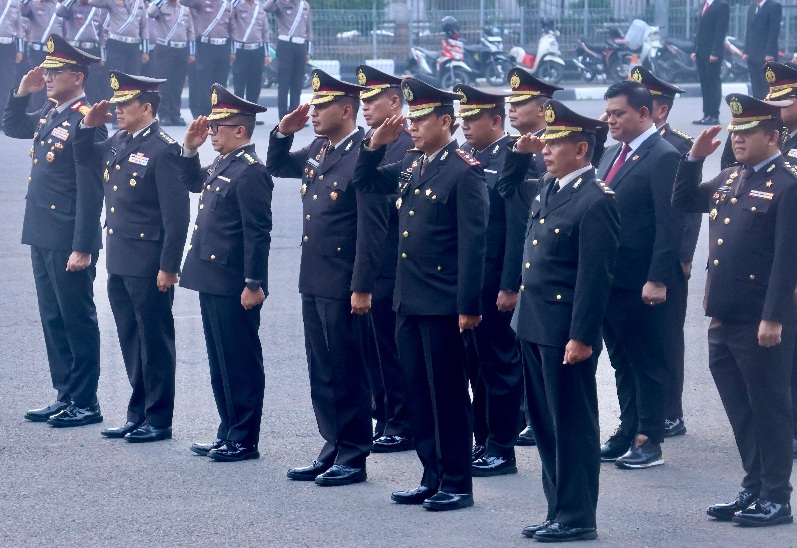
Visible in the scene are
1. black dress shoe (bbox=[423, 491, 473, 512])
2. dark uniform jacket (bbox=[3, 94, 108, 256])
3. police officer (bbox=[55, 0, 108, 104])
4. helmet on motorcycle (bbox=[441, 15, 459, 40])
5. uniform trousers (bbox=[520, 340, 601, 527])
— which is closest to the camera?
uniform trousers (bbox=[520, 340, 601, 527])

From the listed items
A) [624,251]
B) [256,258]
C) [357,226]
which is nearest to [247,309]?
[256,258]

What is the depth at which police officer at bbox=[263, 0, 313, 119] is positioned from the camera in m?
18.7

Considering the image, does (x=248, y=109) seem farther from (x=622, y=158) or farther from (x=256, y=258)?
(x=622, y=158)

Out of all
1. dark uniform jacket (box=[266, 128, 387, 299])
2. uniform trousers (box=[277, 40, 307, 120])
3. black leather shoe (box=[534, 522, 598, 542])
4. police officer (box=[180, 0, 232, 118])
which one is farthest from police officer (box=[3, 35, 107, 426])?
uniform trousers (box=[277, 40, 307, 120])

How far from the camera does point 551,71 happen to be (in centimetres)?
2539

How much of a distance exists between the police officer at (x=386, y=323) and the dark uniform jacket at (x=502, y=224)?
0.46 metres

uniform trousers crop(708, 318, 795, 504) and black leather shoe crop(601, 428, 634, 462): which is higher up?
uniform trousers crop(708, 318, 795, 504)

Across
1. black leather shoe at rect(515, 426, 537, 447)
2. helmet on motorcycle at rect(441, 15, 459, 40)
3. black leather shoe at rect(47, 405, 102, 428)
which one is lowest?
black leather shoe at rect(515, 426, 537, 447)

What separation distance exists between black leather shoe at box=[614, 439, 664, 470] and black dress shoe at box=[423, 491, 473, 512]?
3.28ft

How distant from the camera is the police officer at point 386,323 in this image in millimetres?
6984

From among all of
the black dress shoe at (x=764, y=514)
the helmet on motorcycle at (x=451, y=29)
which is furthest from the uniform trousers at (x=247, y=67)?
the black dress shoe at (x=764, y=514)

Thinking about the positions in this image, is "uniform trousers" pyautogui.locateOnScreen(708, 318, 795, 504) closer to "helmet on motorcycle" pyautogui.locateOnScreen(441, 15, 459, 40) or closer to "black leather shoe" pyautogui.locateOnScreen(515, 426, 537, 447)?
"black leather shoe" pyautogui.locateOnScreen(515, 426, 537, 447)

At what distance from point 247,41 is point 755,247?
45.0 ft

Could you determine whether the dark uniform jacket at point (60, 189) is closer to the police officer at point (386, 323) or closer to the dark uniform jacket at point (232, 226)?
the dark uniform jacket at point (232, 226)
